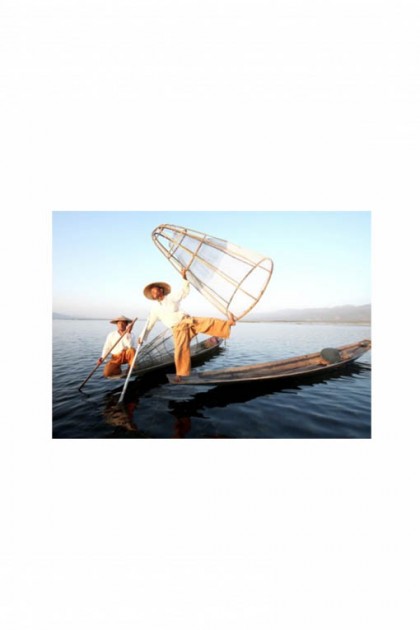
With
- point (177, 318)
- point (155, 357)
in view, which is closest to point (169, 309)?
point (177, 318)

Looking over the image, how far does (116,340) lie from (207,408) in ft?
4.56

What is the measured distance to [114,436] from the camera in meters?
2.44

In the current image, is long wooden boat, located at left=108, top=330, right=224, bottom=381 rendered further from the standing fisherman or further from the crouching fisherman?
the standing fisherman

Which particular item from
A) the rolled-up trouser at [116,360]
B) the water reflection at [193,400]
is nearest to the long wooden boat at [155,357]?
the rolled-up trouser at [116,360]

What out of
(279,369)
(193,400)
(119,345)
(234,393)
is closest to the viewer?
(193,400)

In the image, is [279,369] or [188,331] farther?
[279,369]

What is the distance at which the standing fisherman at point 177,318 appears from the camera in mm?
2740

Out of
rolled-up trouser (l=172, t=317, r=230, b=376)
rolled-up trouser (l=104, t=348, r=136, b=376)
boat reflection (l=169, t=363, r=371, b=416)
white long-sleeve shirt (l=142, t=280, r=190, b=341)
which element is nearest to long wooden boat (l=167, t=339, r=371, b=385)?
boat reflection (l=169, t=363, r=371, b=416)

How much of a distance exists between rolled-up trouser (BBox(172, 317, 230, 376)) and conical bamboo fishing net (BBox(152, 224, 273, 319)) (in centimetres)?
16

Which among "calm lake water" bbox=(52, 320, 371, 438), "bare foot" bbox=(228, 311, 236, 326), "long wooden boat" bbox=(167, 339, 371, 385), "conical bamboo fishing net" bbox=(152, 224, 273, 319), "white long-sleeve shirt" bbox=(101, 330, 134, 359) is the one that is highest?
"conical bamboo fishing net" bbox=(152, 224, 273, 319)

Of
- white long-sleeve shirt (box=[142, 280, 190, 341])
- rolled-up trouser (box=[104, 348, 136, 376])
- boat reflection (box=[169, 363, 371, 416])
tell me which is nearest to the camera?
white long-sleeve shirt (box=[142, 280, 190, 341])

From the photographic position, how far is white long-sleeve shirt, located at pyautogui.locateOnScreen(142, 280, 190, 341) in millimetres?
2807

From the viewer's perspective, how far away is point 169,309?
2.83m

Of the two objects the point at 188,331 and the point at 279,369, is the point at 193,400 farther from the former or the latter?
the point at 279,369
